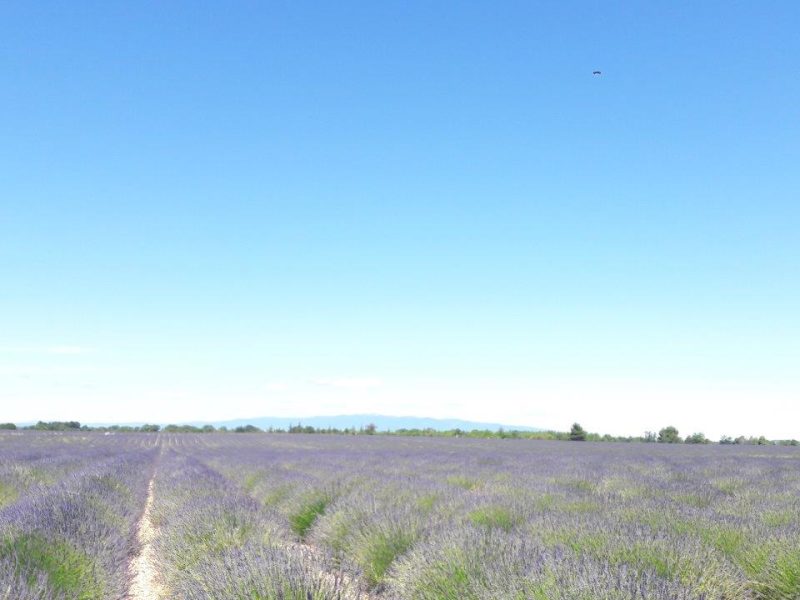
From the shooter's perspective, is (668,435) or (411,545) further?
(668,435)

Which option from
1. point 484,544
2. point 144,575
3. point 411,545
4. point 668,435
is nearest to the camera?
point 484,544

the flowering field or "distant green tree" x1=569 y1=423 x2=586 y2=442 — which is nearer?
the flowering field

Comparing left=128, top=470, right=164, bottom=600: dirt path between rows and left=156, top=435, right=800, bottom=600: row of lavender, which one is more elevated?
left=156, top=435, right=800, bottom=600: row of lavender

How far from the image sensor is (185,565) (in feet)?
15.9

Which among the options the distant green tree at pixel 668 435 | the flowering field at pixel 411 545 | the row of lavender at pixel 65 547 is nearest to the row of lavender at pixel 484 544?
the flowering field at pixel 411 545

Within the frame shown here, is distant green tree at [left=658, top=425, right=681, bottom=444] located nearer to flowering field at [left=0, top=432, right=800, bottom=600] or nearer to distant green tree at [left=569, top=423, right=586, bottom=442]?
distant green tree at [left=569, top=423, right=586, bottom=442]

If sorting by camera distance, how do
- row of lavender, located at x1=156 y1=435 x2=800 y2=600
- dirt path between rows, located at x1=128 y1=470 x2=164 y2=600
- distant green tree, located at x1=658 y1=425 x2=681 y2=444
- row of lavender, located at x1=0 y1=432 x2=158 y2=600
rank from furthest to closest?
1. distant green tree, located at x1=658 y1=425 x2=681 y2=444
2. dirt path between rows, located at x1=128 y1=470 x2=164 y2=600
3. row of lavender, located at x1=0 y1=432 x2=158 y2=600
4. row of lavender, located at x1=156 y1=435 x2=800 y2=600

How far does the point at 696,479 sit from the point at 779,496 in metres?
3.45

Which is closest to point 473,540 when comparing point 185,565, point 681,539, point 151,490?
point 681,539

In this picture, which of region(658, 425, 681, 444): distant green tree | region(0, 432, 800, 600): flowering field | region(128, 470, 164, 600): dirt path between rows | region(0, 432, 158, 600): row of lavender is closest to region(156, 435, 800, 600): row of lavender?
region(0, 432, 800, 600): flowering field

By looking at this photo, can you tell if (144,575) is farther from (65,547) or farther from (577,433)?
(577,433)

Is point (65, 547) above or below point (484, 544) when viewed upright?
below

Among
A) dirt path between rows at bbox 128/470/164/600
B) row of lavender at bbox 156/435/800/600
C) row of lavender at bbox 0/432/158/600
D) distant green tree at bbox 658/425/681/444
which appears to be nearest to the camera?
row of lavender at bbox 156/435/800/600

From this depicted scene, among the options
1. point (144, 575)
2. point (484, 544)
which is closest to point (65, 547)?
point (144, 575)
